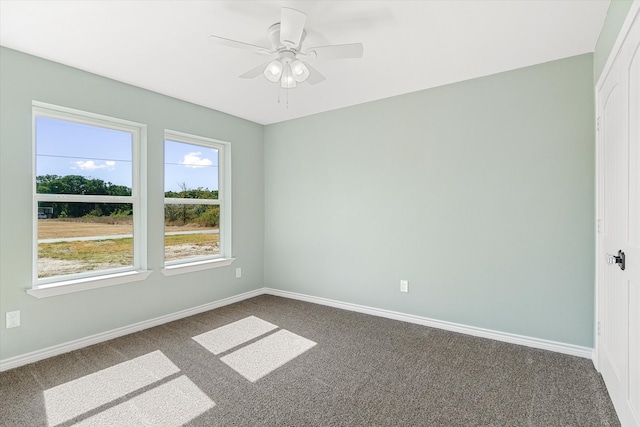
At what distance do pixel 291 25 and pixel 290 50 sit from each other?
331 mm

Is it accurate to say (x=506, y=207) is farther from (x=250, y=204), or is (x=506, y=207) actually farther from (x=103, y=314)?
(x=103, y=314)

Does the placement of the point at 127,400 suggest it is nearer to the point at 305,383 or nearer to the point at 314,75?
the point at 305,383

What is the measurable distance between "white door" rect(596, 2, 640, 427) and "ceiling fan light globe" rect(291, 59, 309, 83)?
1.77 metres

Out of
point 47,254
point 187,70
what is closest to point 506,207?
point 187,70

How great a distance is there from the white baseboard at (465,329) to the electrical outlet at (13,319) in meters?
2.75

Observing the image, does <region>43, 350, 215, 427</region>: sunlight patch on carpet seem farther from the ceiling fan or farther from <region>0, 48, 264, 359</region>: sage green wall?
the ceiling fan

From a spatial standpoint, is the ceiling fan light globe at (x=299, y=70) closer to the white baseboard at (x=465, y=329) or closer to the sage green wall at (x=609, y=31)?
the sage green wall at (x=609, y=31)

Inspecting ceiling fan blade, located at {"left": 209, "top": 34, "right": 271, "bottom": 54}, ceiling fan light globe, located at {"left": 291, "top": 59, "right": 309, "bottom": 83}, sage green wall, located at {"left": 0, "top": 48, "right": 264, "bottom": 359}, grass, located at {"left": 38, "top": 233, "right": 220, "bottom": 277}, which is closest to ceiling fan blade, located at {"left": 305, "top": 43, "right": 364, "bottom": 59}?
ceiling fan light globe, located at {"left": 291, "top": 59, "right": 309, "bottom": 83}

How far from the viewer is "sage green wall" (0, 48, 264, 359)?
2436mm

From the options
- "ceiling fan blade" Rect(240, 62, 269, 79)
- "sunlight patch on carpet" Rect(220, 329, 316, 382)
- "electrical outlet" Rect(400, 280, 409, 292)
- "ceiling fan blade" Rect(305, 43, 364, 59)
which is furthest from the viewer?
"electrical outlet" Rect(400, 280, 409, 292)

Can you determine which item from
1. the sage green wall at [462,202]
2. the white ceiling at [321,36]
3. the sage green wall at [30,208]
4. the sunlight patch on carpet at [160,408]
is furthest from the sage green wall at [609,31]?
the sage green wall at [30,208]

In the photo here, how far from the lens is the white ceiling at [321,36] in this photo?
1.98 m

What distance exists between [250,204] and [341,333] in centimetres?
221

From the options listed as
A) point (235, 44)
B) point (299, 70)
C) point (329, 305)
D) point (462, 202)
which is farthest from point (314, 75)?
point (329, 305)
